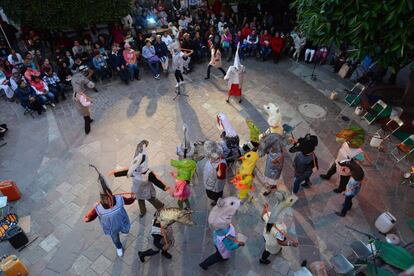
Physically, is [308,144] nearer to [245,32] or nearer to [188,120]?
[188,120]

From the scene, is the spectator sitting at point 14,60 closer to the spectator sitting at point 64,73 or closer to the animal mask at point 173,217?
the spectator sitting at point 64,73

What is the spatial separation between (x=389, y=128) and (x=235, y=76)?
525 cm

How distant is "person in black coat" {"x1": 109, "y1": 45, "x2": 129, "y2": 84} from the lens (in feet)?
40.2

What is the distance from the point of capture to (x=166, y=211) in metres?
5.30

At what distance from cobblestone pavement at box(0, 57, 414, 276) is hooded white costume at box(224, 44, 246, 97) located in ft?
1.88

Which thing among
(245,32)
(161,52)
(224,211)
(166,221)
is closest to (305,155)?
(224,211)

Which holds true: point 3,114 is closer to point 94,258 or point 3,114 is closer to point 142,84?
point 142,84

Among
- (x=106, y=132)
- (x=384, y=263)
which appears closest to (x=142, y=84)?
(x=106, y=132)

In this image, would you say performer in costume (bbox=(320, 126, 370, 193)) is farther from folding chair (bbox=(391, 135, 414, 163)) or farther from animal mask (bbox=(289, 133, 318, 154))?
folding chair (bbox=(391, 135, 414, 163))

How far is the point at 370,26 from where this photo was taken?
21.1 ft

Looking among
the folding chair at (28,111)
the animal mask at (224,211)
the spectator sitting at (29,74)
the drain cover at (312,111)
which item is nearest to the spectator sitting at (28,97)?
the folding chair at (28,111)

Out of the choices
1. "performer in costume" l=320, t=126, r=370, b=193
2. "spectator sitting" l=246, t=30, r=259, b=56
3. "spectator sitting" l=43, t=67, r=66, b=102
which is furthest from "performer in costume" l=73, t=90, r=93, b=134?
"spectator sitting" l=246, t=30, r=259, b=56

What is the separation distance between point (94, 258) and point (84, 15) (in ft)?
32.4

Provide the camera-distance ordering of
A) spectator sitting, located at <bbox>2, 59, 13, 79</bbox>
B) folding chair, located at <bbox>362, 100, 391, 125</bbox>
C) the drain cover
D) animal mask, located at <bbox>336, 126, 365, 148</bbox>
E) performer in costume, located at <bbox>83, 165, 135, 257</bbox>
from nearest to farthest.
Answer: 1. performer in costume, located at <bbox>83, 165, 135, 257</bbox>
2. animal mask, located at <bbox>336, 126, 365, 148</bbox>
3. folding chair, located at <bbox>362, 100, 391, 125</bbox>
4. the drain cover
5. spectator sitting, located at <bbox>2, 59, 13, 79</bbox>
